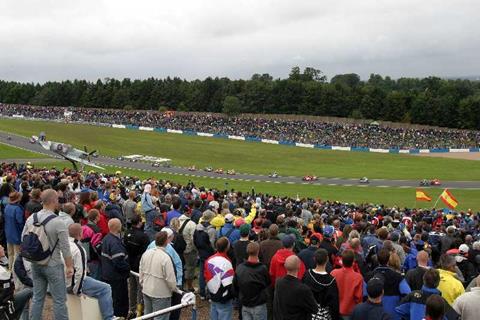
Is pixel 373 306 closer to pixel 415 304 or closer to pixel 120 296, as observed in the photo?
pixel 415 304

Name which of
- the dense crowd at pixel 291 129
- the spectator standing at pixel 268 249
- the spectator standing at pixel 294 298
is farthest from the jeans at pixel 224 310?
the dense crowd at pixel 291 129

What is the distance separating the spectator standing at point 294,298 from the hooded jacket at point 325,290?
30 cm

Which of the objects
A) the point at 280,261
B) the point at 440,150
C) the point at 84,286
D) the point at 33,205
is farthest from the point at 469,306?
the point at 440,150

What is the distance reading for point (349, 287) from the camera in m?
8.29

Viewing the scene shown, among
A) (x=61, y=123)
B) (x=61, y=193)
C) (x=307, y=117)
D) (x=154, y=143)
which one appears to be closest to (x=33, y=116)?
(x=61, y=123)

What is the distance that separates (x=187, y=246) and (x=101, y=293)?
146 inches

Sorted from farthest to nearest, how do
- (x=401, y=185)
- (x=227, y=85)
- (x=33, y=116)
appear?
(x=227, y=85)
(x=33, y=116)
(x=401, y=185)

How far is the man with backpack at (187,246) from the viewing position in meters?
11.5

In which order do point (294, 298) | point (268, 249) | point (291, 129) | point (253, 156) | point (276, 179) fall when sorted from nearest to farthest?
1. point (294, 298)
2. point (268, 249)
3. point (276, 179)
4. point (253, 156)
5. point (291, 129)

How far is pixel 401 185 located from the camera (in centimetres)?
5447

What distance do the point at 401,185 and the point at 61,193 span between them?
4560cm

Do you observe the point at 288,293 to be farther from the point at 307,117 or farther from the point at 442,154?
the point at 307,117

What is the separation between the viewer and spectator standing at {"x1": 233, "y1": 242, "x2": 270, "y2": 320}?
8594mm

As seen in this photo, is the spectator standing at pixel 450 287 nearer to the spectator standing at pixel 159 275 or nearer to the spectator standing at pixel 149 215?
the spectator standing at pixel 159 275
